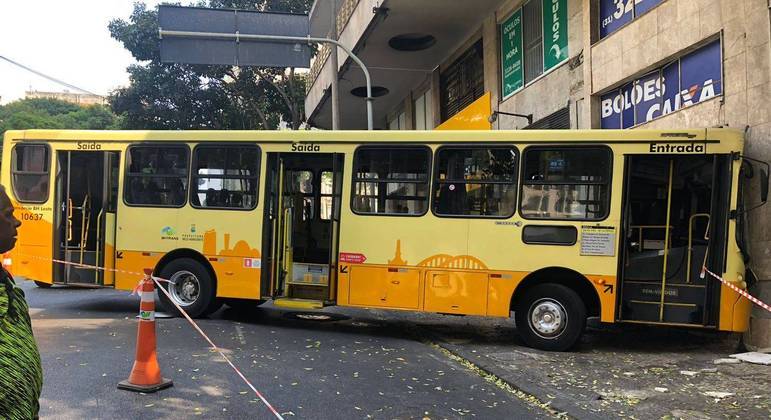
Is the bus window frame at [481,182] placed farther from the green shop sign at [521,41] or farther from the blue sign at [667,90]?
the green shop sign at [521,41]

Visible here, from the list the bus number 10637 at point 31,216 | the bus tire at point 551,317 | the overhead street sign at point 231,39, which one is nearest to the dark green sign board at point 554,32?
the overhead street sign at point 231,39

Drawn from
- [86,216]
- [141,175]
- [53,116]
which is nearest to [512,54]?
[141,175]

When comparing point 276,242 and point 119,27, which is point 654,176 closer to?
point 276,242

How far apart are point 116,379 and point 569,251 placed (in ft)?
16.9

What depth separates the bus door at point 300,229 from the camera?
329 inches

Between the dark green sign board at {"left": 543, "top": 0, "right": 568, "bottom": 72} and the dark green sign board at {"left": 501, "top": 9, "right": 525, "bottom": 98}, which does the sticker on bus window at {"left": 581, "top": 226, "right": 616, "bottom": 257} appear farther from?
the dark green sign board at {"left": 501, "top": 9, "right": 525, "bottom": 98}

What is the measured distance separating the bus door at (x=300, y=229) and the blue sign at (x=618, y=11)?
5.71 m

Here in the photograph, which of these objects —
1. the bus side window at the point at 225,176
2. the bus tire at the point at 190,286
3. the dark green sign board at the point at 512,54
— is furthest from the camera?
the dark green sign board at the point at 512,54

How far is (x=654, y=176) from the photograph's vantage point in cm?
731

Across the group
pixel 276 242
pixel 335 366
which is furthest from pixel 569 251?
pixel 276 242

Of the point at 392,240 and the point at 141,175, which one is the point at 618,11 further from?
the point at 141,175

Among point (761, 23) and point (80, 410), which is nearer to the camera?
point (80, 410)

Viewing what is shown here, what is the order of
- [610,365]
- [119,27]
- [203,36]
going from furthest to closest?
[119,27] < [203,36] < [610,365]

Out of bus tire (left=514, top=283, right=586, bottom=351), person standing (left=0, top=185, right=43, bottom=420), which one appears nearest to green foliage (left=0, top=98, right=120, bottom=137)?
bus tire (left=514, top=283, right=586, bottom=351)
